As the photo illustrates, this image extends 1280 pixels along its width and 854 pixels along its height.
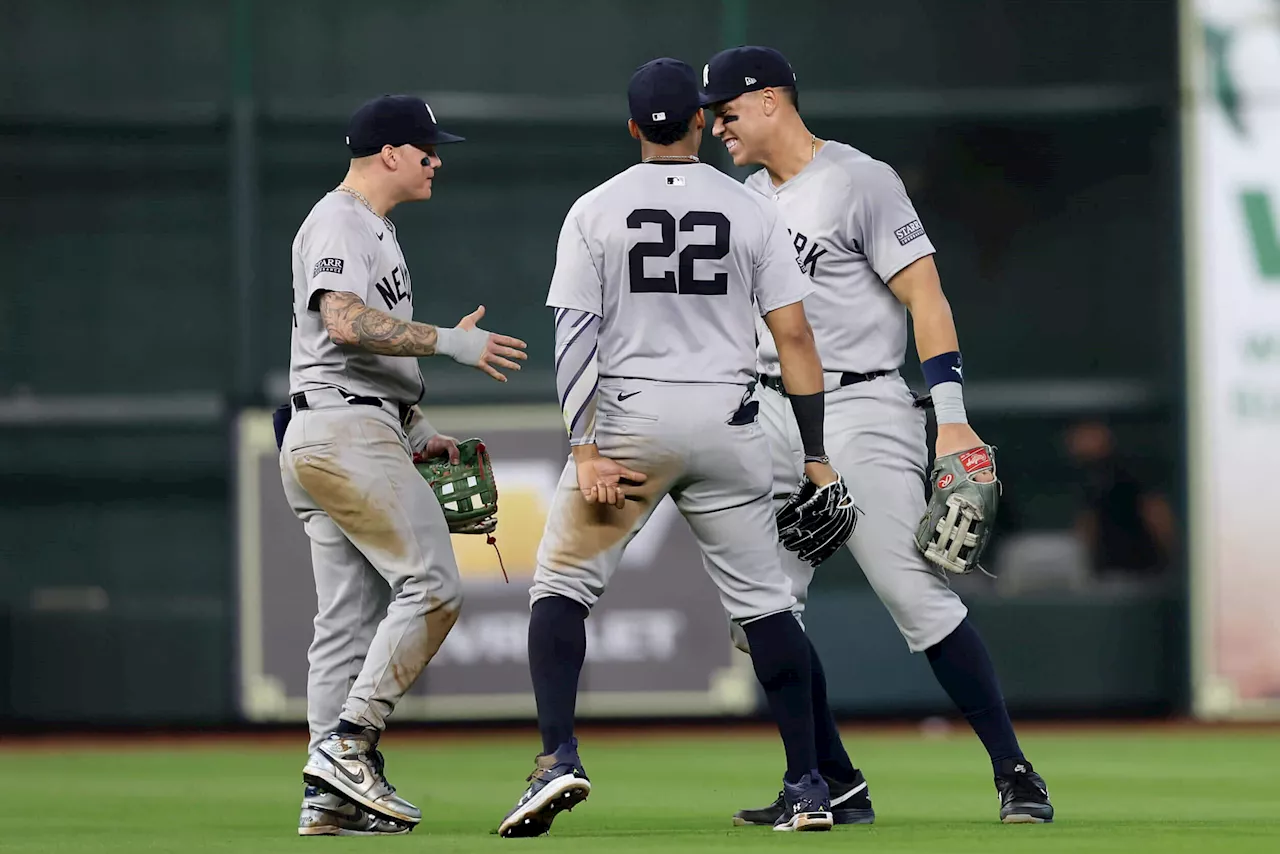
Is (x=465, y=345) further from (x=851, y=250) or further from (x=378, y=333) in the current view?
(x=851, y=250)

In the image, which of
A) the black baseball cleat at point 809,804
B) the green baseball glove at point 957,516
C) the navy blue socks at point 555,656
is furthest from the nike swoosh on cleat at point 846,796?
the navy blue socks at point 555,656

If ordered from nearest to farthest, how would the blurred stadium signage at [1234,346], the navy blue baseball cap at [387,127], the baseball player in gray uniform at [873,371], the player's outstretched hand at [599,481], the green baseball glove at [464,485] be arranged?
the player's outstretched hand at [599,481] → the baseball player in gray uniform at [873,371] → the navy blue baseball cap at [387,127] → the green baseball glove at [464,485] → the blurred stadium signage at [1234,346]

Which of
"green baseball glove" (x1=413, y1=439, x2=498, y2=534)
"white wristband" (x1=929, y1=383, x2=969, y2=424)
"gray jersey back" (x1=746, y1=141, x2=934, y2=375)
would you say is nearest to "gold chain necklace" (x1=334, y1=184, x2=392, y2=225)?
"green baseball glove" (x1=413, y1=439, x2=498, y2=534)

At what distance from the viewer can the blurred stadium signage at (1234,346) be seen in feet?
37.7

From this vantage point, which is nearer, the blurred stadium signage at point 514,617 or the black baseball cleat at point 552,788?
the black baseball cleat at point 552,788

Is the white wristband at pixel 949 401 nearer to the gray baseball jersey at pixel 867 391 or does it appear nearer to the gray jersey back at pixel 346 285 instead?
the gray baseball jersey at pixel 867 391

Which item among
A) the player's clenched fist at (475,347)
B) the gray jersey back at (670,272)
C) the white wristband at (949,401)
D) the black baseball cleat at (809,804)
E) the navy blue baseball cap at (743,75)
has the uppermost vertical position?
the navy blue baseball cap at (743,75)

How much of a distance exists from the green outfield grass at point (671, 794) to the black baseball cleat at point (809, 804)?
0.22 feet

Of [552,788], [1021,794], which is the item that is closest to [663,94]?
[552,788]

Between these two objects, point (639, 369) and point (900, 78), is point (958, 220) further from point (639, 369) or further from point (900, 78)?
point (639, 369)

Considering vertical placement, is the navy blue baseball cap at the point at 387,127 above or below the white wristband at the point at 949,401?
above

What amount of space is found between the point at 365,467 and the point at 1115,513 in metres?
7.14

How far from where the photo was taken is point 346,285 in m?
6.08

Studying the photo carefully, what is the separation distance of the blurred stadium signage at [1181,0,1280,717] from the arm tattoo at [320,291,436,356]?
667 cm
